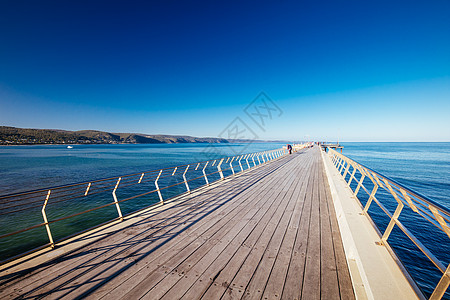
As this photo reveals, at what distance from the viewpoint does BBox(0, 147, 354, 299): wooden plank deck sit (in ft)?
7.09

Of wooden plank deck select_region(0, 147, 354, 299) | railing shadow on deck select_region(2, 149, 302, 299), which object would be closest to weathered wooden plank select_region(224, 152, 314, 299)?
wooden plank deck select_region(0, 147, 354, 299)

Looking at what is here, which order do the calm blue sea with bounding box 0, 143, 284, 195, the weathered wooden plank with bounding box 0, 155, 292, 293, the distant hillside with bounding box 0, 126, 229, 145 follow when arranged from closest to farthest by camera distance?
1. the weathered wooden plank with bounding box 0, 155, 292, 293
2. the calm blue sea with bounding box 0, 143, 284, 195
3. the distant hillside with bounding box 0, 126, 229, 145

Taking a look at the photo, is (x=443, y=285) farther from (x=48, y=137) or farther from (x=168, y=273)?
(x=48, y=137)

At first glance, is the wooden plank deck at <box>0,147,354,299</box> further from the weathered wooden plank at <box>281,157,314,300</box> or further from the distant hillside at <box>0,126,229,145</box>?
the distant hillside at <box>0,126,229,145</box>

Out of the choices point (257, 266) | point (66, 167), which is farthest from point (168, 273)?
point (66, 167)

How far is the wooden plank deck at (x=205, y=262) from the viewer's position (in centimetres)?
216

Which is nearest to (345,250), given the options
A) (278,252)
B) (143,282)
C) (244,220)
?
(278,252)

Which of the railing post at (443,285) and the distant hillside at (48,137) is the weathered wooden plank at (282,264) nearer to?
the railing post at (443,285)

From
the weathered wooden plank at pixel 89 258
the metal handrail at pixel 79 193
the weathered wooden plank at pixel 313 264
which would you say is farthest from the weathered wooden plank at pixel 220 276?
the metal handrail at pixel 79 193

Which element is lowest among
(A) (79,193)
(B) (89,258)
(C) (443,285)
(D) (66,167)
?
(D) (66,167)

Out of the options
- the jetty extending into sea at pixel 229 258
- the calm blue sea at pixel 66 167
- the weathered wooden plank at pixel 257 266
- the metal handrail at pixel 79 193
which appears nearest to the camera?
the jetty extending into sea at pixel 229 258

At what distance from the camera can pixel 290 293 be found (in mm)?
2129

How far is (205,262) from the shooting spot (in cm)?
263

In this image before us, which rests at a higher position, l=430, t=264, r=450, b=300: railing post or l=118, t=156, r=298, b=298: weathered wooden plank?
l=430, t=264, r=450, b=300: railing post
